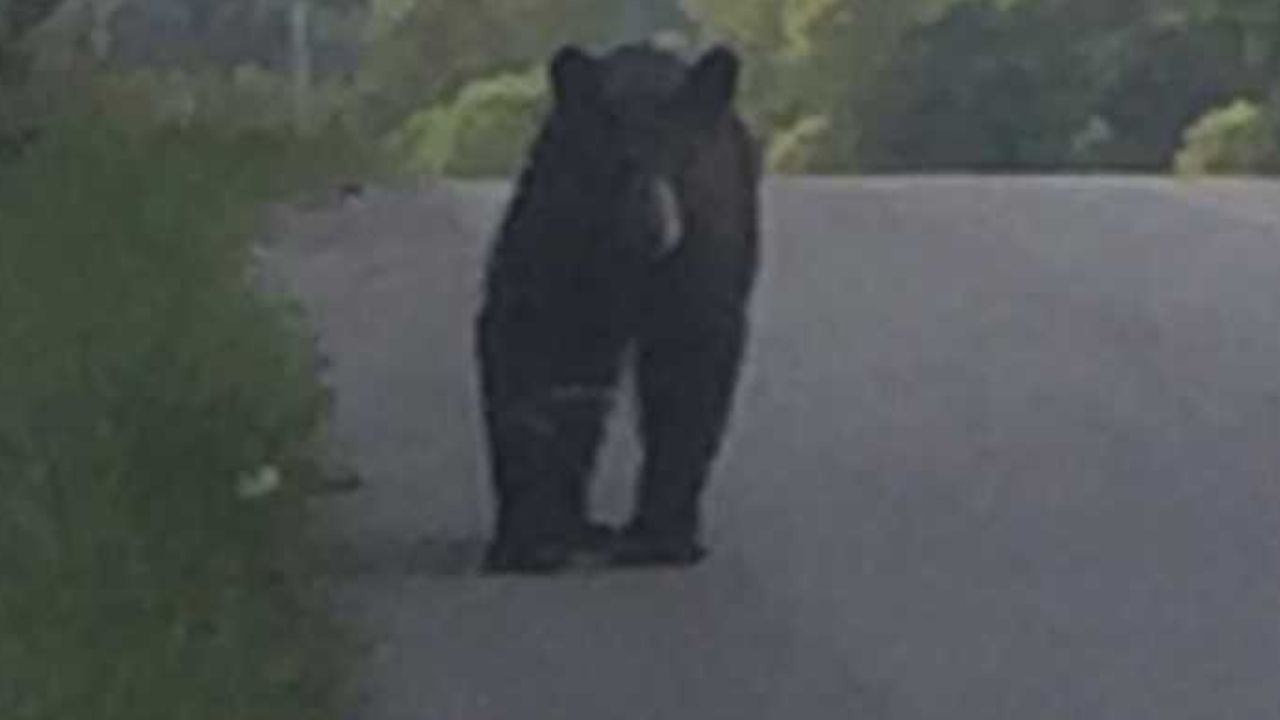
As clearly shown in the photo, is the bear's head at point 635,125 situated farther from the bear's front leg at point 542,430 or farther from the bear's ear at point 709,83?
the bear's front leg at point 542,430

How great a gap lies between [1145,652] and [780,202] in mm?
10767

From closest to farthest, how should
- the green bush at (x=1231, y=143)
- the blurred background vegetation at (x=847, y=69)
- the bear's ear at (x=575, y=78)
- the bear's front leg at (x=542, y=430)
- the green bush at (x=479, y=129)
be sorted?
the bear's ear at (x=575, y=78), the bear's front leg at (x=542, y=430), the green bush at (x=479, y=129), the green bush at (x=1231, y=143), the blurred background vegetation at (x=847, y=69)

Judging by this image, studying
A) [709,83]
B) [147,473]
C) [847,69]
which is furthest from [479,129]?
[709,83]

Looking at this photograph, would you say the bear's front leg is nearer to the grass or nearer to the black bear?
the black bear

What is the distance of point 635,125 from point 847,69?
18472mm

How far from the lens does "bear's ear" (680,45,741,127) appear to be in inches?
350

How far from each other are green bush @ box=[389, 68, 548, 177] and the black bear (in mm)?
13584

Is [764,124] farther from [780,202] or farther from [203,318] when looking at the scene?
[203,318]

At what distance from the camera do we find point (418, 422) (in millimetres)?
12188

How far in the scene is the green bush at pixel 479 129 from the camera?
24.1 meters

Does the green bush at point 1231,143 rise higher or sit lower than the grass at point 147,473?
lower

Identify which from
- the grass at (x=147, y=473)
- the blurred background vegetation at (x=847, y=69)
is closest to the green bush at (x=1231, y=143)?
the blurred background vegetation at (x=847, y=69)

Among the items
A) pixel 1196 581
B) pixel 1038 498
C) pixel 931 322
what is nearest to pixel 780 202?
pixel 931 322

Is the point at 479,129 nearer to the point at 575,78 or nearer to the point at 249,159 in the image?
the point at 249,159
